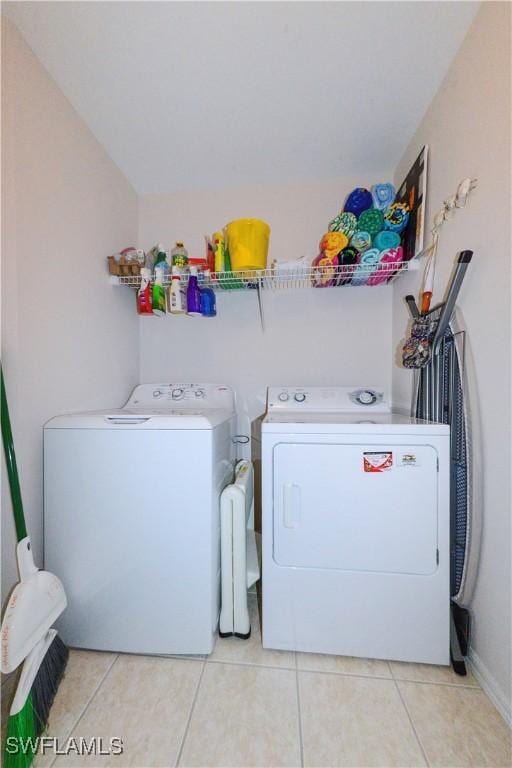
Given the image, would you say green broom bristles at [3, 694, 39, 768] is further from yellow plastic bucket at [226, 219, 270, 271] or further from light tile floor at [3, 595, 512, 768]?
yellow plastic bucket at [226, 219, 270, 271]

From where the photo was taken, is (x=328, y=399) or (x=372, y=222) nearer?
(x=372, y=222)

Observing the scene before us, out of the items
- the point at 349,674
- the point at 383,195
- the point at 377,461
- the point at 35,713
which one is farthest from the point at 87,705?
the point at 383,195

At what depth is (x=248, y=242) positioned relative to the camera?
1.61 metres

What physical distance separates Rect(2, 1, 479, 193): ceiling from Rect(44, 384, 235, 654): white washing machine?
1.47m

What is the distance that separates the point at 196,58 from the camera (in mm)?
1276

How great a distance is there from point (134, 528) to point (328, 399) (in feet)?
4.01

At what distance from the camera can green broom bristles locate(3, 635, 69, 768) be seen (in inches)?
33.7

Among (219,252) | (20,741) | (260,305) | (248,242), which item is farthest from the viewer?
(260,305)

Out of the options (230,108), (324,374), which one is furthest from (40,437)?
(230,108)

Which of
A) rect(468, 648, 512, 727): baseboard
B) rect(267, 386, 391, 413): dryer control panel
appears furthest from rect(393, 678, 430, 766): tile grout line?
rect(267, 386, 391, 413): dryer control panel

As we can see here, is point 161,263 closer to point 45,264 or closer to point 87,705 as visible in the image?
point 45,264

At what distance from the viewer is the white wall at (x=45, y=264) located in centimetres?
114

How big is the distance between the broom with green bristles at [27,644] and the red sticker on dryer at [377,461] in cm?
122

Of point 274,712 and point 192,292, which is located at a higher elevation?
point 192,292
